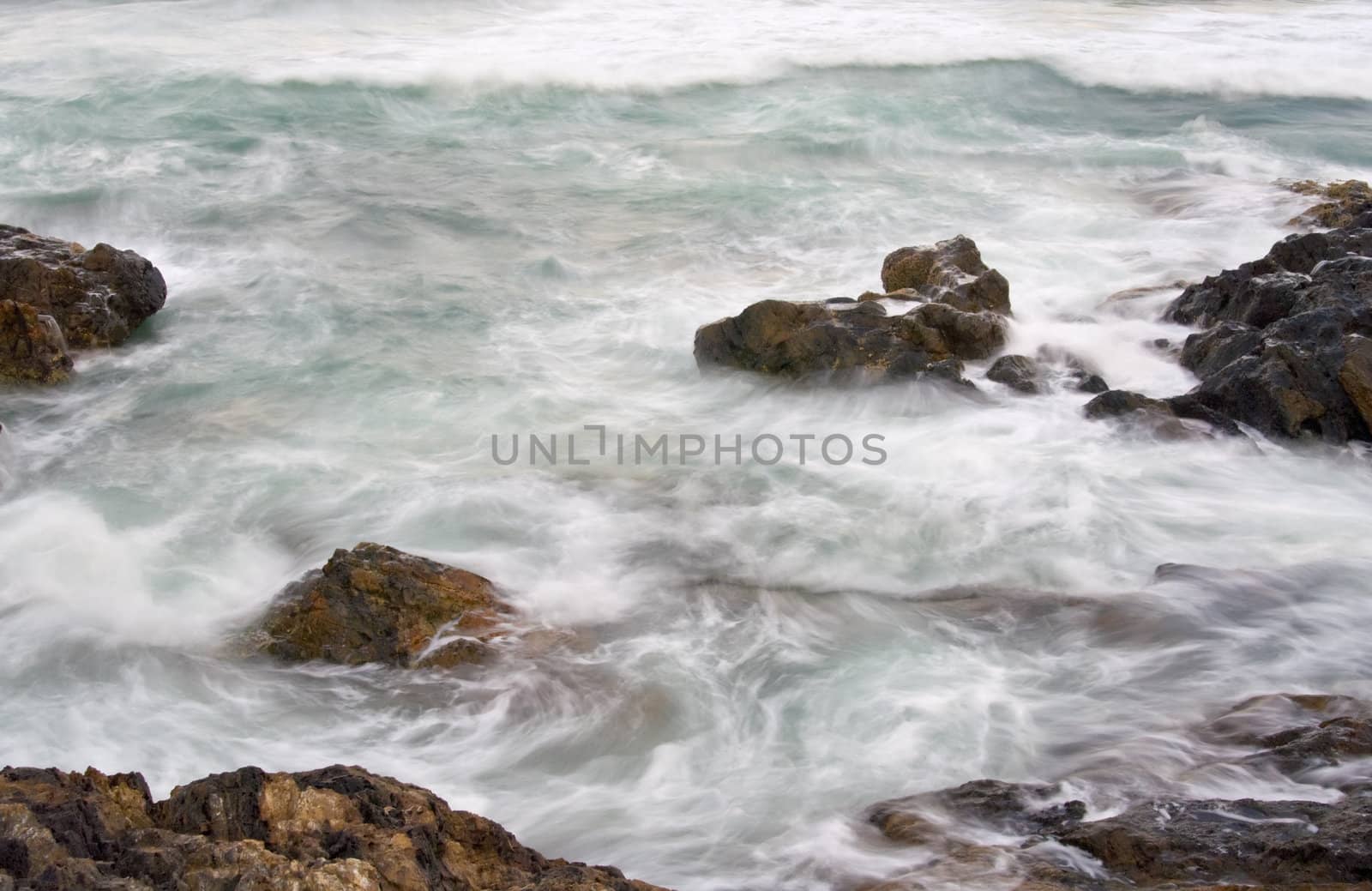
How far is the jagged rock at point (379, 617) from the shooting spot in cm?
577

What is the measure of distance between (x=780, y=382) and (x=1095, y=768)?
441cm

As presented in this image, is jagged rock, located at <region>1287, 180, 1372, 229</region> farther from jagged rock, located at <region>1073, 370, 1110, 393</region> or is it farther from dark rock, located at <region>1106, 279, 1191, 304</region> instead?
jagged rock, located at <region>1073, 370, 1110, 393</region>

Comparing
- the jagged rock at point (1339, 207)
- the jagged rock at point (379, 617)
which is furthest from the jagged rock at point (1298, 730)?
the jagged rock at point (1339, 207)

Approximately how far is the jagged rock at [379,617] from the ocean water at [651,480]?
5.4 inches

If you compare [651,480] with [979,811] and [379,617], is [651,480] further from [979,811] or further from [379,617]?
[979,811]

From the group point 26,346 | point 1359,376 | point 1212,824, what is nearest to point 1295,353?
point 1359,376

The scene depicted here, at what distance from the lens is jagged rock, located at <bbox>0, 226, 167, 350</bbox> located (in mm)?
9297

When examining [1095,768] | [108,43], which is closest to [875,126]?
[108,43]

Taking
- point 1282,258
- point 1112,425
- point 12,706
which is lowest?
point 12,706

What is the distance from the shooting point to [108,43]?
728 inches

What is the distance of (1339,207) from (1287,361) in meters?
4.87

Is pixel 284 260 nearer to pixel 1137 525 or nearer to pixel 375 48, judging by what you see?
pixel 1137 525

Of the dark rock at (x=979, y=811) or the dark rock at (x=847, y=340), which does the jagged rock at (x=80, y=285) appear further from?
the dark rock at (x=979, y=811)

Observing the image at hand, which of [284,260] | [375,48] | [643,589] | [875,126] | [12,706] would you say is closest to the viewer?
[12,706]
